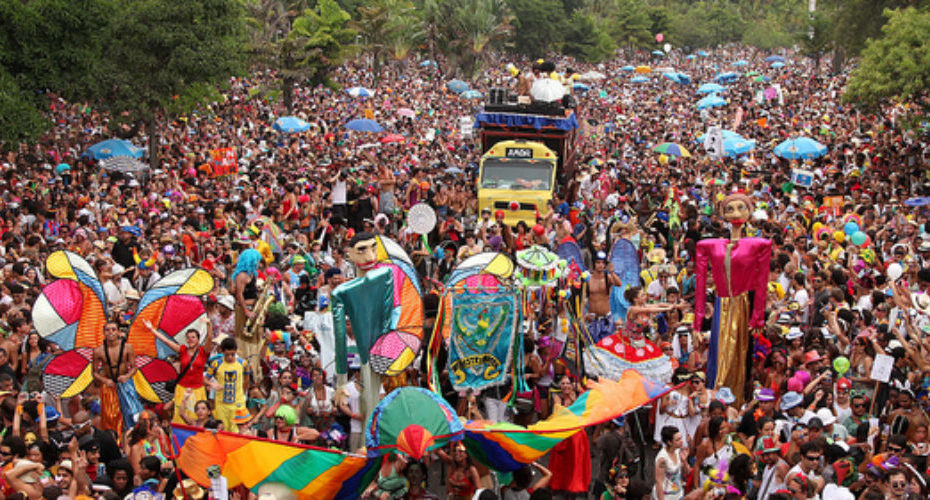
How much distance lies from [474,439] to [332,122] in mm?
28651

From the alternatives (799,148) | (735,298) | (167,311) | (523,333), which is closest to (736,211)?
(735,298)

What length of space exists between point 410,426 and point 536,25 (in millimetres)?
63602

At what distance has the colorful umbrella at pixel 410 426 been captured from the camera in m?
7.46

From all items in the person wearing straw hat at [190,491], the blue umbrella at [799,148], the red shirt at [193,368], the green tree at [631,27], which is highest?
the green tree at [631,27]

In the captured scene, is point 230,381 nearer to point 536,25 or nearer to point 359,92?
point 359,92

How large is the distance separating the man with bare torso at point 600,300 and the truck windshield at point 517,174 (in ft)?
22.6

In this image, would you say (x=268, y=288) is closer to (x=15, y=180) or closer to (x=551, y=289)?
(x=551, y=289)

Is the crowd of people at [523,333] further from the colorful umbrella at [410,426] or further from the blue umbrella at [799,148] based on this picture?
the blue umbrella at [799,148]

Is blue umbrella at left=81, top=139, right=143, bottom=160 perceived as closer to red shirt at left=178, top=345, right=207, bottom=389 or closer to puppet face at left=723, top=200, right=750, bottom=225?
red shirt at left=178, top=345, right=207, bottom=389

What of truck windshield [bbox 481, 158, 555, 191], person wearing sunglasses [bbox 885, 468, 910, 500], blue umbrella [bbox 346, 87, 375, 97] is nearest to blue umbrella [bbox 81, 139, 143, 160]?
truck windshield [bbox 481, 158, 555, 191]

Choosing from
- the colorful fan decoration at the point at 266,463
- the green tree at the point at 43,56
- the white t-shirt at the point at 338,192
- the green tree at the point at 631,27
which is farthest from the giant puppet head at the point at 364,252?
the green tree at the point at 631,27

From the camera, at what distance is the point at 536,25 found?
226ft

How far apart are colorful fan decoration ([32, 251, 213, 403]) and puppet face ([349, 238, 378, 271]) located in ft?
4.55

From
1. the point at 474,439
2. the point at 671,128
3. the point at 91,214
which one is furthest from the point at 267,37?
the point at 474,439
